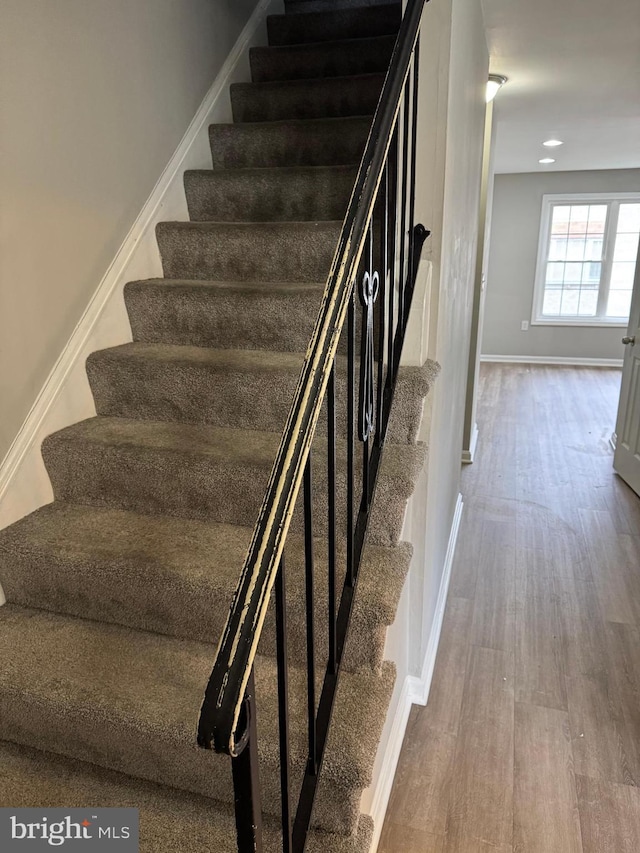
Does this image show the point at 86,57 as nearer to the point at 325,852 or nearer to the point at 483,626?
the point at 325,852

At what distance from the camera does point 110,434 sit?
1.80 meters

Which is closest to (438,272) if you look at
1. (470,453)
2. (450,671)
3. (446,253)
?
(446,253)

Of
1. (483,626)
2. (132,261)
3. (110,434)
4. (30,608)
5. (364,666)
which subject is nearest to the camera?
(364,666)

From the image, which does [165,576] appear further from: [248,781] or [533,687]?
[533,687]

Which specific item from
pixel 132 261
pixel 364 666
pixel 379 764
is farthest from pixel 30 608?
pixel 132 261

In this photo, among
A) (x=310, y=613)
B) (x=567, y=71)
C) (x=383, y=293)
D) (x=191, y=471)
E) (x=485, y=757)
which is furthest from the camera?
(x=567, y=71)

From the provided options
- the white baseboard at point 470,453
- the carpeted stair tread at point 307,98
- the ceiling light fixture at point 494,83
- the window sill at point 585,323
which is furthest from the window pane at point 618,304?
the carpeted stair tread at point 307,98

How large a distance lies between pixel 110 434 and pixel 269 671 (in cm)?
88

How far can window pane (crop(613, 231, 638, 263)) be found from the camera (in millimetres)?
7012

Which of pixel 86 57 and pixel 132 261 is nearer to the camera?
pixel 86 57

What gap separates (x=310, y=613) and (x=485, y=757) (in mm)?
1287

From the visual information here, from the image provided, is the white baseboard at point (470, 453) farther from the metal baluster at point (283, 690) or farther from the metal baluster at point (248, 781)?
the metal baluster at point (248, 781)

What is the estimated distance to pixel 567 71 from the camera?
10.2 ft

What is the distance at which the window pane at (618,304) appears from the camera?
7.18 meters
